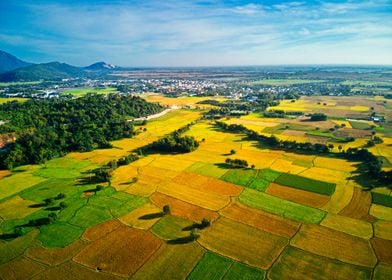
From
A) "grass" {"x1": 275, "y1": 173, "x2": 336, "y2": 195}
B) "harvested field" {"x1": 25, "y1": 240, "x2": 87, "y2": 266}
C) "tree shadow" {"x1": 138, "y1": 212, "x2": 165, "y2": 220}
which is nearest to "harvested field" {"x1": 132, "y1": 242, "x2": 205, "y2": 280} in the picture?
"tree shadow" {"x1": 138, "y1": 212, "x2": 165, "y2": 220}

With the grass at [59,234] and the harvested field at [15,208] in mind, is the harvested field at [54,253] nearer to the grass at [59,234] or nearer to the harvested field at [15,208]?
the grass at [59,234]

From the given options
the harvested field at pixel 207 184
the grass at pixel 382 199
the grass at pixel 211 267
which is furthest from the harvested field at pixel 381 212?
the grass at pixel 211 267

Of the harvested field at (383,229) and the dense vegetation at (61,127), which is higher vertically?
the dense vegetation at (61,127)

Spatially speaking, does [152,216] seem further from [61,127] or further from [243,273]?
Answer: [61,127]

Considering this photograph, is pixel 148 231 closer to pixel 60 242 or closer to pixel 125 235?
pixel 125 235

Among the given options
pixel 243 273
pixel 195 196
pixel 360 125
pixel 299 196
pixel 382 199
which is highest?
pixel 360 125

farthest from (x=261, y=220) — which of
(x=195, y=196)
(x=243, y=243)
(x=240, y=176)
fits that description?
(x=240, y=176)
